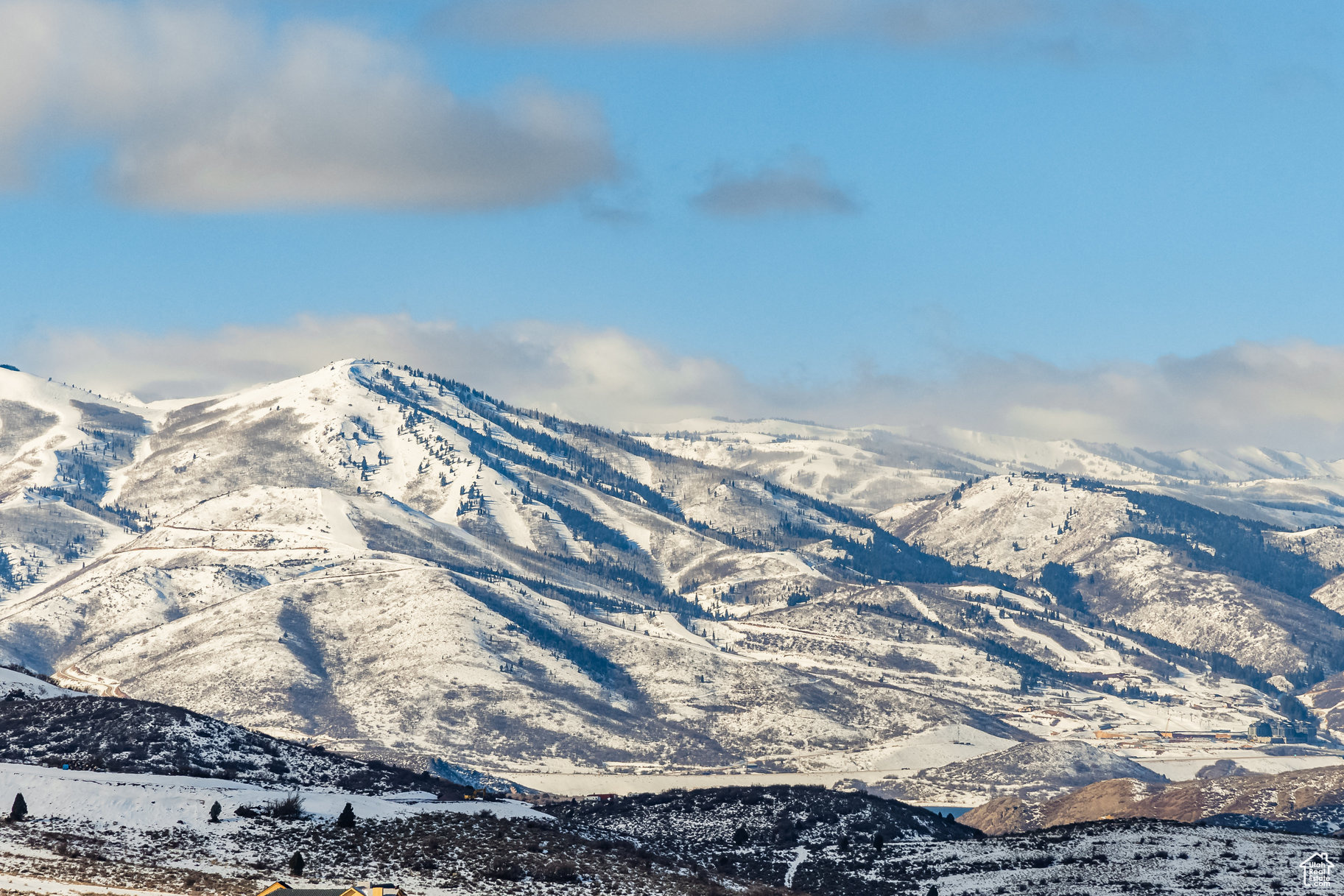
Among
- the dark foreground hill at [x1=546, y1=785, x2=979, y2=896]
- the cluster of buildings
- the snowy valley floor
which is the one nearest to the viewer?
the cluster of buildings

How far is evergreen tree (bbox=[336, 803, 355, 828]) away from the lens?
11475 cm

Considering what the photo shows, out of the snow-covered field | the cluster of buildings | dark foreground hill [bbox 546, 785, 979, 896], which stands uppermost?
the snow-covered field

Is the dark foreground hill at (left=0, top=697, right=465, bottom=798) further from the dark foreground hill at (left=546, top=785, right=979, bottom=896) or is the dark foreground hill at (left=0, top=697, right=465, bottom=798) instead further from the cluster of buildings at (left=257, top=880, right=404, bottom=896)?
the cluster of buildings at (left=257, top=880, right=404, bottom=896)

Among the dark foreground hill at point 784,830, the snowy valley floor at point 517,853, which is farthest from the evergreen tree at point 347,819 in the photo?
the dark foreground hill at point 784,830

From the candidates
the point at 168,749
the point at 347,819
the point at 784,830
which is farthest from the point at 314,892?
the point at 784,830

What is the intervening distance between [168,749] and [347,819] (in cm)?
3755

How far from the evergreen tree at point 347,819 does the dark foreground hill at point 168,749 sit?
23.3 meters

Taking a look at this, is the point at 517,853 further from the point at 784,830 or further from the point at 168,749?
the point at 168,749

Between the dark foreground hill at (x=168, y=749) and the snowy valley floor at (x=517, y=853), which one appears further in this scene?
the dark foreground hill at (x=168, y=749)

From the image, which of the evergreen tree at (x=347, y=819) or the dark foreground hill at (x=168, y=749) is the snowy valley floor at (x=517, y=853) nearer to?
the evergreen tree at (x=347, y=819)

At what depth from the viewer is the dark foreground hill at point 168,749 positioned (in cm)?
14038

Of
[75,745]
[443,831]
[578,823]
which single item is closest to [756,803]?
[578,823]

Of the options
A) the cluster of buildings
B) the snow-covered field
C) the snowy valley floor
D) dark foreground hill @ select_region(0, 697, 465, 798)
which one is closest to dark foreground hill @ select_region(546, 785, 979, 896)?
the snowy valley floor

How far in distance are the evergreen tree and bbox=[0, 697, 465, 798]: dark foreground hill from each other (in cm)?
2333
